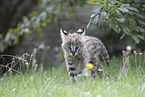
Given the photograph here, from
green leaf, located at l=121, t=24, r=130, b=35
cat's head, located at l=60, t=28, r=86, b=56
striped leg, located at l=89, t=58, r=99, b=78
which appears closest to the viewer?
cat's head, located at l=60, t=28, r=86, b=56

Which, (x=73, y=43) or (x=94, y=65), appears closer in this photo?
(x=73, y=43)

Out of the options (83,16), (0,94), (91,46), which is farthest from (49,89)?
(83,16)

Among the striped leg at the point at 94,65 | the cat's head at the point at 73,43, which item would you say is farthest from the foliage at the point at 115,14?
the striped leg at the point at 94,65

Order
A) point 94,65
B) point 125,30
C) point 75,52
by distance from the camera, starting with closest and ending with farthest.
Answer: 1. point 75,52
2. point 125,30
3. point 94,65

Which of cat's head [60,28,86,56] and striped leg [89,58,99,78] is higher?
cat's head [60,28,86,56]

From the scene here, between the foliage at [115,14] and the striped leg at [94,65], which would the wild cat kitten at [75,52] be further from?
the foliage at [115,14]

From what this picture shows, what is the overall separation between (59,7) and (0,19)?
5179 millimetres

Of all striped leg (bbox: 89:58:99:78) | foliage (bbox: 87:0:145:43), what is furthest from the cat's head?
striped leg (bbox: 89:58:99:78)

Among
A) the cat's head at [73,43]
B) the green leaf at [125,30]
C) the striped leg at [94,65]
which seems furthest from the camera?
the striped leg at [94,65]

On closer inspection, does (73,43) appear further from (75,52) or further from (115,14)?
(115,14)

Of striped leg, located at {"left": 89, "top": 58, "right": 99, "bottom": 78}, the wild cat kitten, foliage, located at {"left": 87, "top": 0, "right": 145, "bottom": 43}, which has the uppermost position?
foliage, located at {"left": 87, "top": 0, "right": 145, "bottom": 43}

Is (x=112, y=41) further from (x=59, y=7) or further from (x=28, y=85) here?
(x=28, y=85)

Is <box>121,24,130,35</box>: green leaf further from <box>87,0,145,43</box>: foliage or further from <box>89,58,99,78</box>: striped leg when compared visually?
<box>89,58,99,78</box>: striped leg

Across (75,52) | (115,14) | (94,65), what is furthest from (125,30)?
(75,52)
